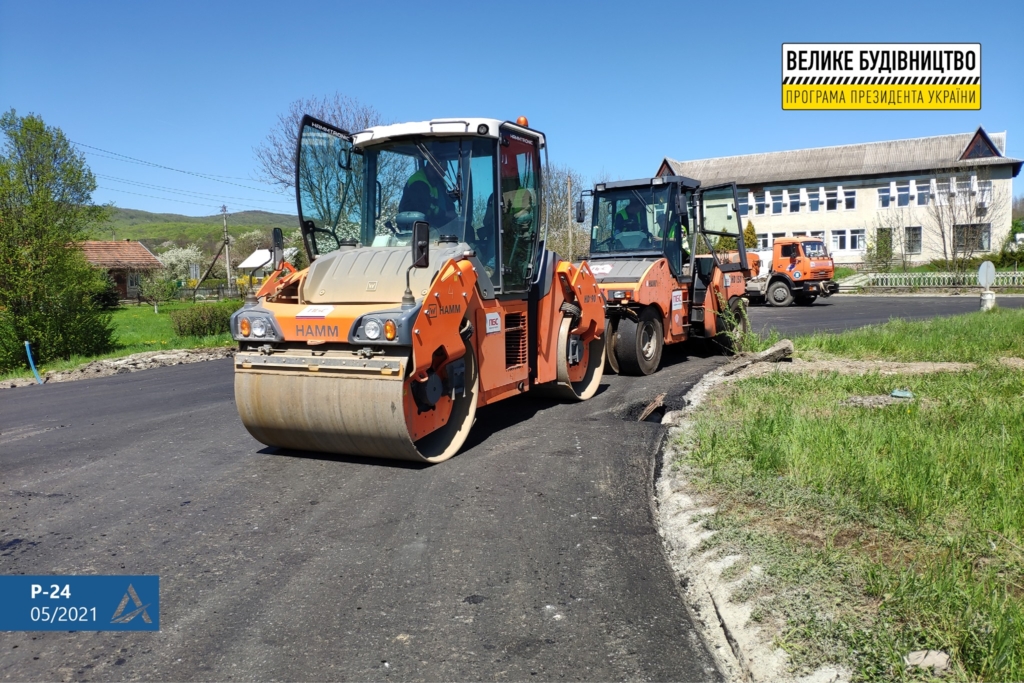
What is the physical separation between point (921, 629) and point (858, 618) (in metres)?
0.25

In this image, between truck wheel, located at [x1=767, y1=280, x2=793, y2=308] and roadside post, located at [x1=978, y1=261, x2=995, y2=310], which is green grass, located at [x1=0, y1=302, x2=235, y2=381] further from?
truck wheel, located at [x1=767, y1=280, x2=793, y2=308]

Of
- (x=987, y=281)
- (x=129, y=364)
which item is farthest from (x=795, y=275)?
(x=129, y=364)

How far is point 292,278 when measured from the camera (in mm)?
6742

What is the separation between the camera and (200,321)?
802 inches

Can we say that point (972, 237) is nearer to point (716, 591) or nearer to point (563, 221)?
point (563, 221)

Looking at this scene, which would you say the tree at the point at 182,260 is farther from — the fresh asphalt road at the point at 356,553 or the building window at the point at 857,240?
the fresh asphalt road at the point at 356,553

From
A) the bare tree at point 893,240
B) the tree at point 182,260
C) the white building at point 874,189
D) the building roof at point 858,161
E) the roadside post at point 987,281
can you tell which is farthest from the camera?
the tree at point 182,260

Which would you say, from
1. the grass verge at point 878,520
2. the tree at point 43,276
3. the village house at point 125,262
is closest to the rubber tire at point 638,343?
the grass verge at point 878,520

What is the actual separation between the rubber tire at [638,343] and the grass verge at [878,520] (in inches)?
111

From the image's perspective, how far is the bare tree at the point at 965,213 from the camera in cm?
3828

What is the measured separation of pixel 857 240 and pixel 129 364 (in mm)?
47691

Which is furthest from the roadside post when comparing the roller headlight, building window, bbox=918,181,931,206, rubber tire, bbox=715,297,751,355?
building window, bbox=918,181,931,206

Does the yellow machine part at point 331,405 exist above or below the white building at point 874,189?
below

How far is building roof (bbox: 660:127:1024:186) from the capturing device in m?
48.3
